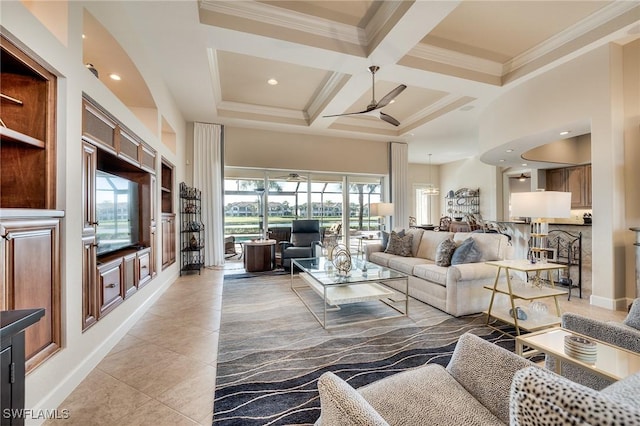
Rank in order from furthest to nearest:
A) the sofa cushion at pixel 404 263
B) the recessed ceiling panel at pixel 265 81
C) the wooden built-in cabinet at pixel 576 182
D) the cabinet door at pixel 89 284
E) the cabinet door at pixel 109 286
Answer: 1. the wooden built-in cabinet at pixel 576 182
2. the recessed ceiling panel at pixel 265 81
3. the sofa cushion at pixel 404 263
4. the cabinet door at pixel 109 286
5. the cabinet door at pixel 89 284

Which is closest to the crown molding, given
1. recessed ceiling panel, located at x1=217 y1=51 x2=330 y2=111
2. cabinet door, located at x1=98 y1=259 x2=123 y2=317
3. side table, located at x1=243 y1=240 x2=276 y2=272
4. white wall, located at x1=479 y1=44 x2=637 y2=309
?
white wall, located at x1=479 y1=44 x2=637 y2=309

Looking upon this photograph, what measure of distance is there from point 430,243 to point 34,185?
450 centimetres

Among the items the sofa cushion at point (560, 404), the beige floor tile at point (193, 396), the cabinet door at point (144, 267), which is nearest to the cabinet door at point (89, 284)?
the beige floor tile at point (193, 396)

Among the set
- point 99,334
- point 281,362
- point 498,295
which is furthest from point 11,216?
point 498,295

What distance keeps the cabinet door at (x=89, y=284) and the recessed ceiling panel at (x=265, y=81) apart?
297 centimetres

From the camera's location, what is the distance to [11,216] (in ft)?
4.59

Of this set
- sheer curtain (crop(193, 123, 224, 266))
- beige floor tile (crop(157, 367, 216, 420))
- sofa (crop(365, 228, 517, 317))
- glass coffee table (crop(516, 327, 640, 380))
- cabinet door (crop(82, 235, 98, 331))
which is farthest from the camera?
sheer curtain (crop(193, 123, 224, 266))

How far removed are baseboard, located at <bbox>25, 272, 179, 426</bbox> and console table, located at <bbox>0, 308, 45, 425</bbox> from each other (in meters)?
0.90

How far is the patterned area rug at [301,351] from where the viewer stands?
1688 mm

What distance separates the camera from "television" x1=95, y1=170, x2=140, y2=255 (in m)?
2.44

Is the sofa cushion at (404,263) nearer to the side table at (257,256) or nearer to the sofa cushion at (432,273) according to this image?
the sofa cushion at (432,273)

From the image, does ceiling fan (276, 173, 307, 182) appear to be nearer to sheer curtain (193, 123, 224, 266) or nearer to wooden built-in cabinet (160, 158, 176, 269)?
sheer curtain (193, 123, 224, 266)

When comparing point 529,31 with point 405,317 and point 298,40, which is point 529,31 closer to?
point 298,40

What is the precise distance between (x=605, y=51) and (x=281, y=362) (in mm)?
4923
